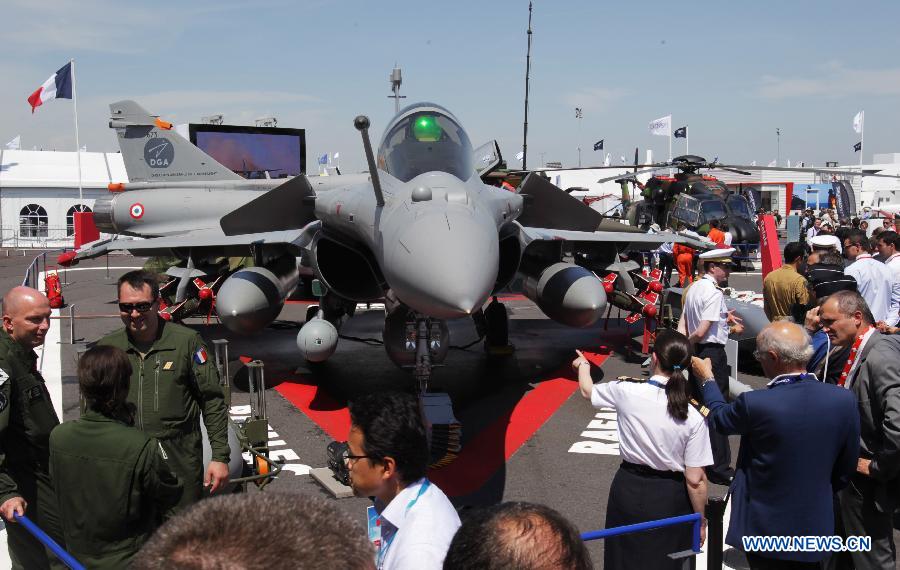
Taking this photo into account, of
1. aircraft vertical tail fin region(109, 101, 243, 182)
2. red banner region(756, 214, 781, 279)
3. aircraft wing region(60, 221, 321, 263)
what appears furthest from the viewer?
aircraft vertical tail fin region(109, 101, 243, 182)

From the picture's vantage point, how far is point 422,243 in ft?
19.9

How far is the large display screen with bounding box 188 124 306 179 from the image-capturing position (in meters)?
30.4

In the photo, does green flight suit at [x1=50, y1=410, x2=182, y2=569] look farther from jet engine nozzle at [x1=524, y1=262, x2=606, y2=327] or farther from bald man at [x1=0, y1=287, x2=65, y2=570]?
jet engine nozzle at [x1=524, y1=262, x2=606, y2=327]

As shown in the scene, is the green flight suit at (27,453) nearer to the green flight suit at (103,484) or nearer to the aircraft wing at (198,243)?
the green flight suit at (103,484)

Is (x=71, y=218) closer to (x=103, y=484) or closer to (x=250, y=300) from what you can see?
(x=250, y=300)

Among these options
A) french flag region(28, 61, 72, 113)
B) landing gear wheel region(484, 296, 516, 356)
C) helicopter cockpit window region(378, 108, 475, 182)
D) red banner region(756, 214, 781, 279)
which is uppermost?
french flag region(28, 61, 72, 113)

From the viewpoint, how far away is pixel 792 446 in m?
3.53

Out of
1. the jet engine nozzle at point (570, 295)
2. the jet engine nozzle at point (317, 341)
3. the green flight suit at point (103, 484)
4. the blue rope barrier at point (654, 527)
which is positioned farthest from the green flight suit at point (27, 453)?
the jet engine nozzle at point (570, 295)

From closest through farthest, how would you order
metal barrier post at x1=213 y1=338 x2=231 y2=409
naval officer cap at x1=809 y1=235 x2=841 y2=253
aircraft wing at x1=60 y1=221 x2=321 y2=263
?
metal barrier post at x1=213 y1=338 x2=231 y2=409 → naval officer cap at x1=809 y1=235 x2=841 y2=253 → aircraft wing at x1=60 y1=221 x2=321 y2=263

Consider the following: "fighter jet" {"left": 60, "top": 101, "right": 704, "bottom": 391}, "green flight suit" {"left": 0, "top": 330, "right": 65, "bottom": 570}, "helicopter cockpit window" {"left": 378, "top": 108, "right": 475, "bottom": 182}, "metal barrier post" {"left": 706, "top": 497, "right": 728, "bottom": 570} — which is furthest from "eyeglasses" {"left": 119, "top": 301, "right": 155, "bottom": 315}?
"helicopter cockpit window" {"left": 378, "top": 108, "right": 475, "bottom": 182}

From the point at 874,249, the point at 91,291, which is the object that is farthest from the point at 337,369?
the point at 91,291

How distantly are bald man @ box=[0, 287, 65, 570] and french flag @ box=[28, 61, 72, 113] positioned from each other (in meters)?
30.4

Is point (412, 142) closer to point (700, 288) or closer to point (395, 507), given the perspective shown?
point (700, 288)

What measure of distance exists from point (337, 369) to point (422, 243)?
5.42 meters
